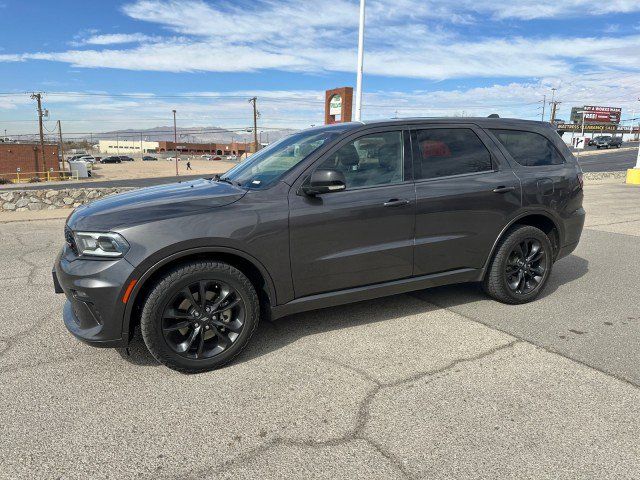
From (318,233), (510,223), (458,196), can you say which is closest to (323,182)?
(318,233)

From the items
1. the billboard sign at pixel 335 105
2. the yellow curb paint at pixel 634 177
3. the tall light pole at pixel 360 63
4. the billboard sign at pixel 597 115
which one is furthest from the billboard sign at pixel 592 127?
the tall light pole at pixel 360 63

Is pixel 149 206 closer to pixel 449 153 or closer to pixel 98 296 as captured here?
pixel 98 296

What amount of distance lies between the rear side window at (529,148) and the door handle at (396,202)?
55.1 inches

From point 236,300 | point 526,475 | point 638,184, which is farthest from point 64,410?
point 638,184

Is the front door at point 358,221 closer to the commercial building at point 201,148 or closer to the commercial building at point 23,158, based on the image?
the commercial building at point 23,158

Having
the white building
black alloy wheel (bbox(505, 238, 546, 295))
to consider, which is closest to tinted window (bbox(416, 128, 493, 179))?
black alloy wheel (bbox(505, 238, 546, 295))

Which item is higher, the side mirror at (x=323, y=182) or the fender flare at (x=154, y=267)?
the side mirror at (x=323, y=182)

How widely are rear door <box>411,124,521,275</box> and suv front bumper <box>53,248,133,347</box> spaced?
2.35 m

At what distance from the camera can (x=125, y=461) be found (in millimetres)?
2404

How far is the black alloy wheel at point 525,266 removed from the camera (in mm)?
4562

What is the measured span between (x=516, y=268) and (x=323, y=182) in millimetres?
2373

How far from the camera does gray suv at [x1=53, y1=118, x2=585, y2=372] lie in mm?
3111

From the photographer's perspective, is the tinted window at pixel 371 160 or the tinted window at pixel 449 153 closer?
the tinted window at pixel 371 160

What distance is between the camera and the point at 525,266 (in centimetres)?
462
